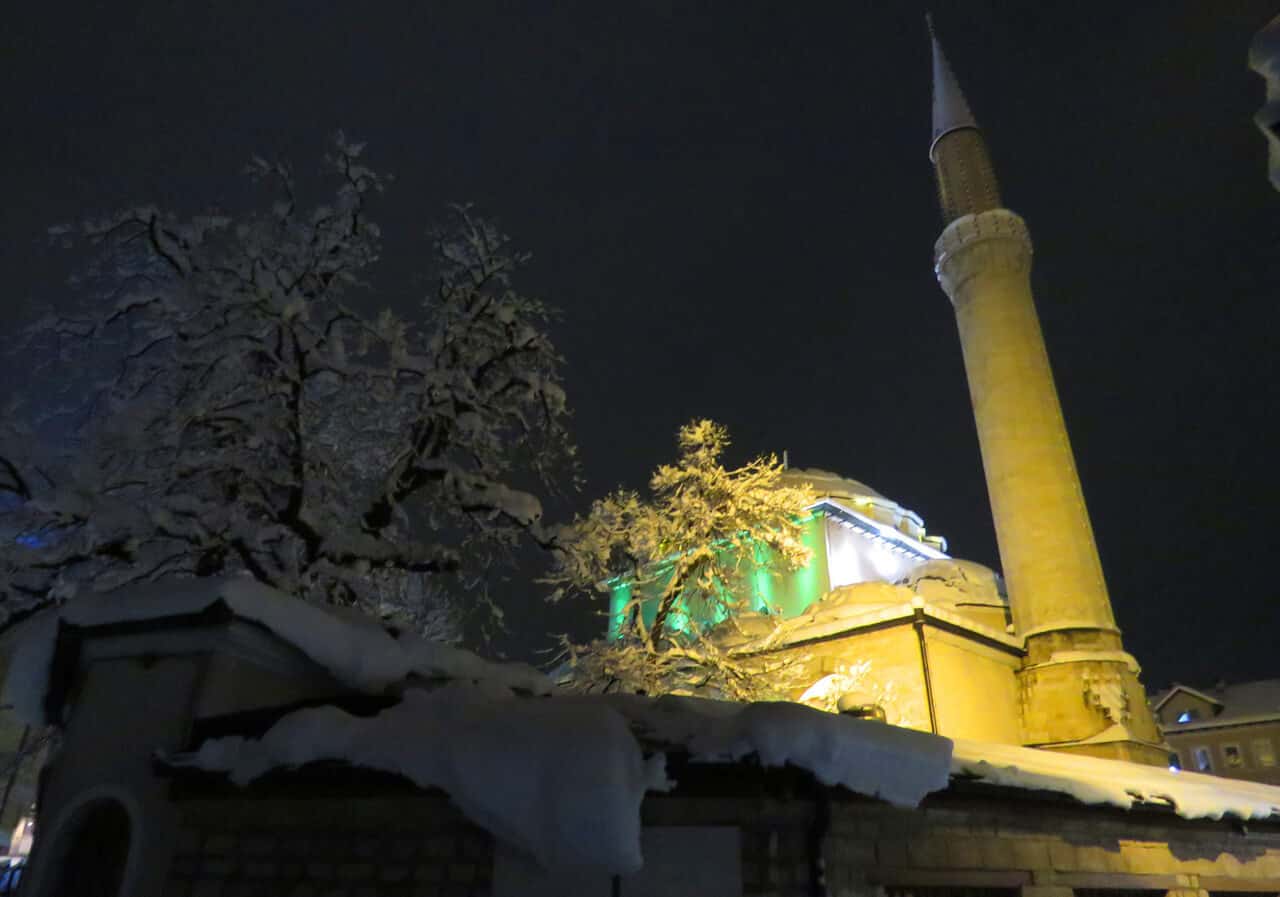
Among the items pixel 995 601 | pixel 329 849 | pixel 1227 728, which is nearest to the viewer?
pixel 329 849

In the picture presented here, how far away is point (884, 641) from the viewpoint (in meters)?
20.8

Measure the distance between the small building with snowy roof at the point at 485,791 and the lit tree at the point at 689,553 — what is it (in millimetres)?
6747

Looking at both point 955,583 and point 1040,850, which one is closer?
point 1040,850

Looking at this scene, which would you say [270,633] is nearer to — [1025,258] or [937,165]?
[1025,258]

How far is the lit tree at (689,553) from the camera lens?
16672 millimetres

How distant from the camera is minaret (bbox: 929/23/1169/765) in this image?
19781mm

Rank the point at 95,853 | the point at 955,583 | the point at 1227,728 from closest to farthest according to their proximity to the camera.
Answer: the point at 95,853, the point at 955,583, the point at 1227,728

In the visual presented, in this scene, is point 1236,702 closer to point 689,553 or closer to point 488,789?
point 689,553

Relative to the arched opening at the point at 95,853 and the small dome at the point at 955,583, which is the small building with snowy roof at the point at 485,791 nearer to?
the arched opening at the point at 95,853

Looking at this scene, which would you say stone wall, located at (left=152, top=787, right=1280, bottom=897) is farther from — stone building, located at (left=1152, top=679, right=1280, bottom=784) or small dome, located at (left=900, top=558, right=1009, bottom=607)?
stone building, located at (left=1152, top=679, right=1280, bottom=784)

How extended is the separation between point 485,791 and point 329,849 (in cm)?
211

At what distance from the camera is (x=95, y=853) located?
27.7ft

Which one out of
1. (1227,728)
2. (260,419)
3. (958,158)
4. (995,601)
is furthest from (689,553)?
(1227,728)

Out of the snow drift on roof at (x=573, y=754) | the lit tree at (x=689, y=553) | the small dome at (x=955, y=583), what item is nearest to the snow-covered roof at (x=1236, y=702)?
the small dome at (x=955, y=583)
